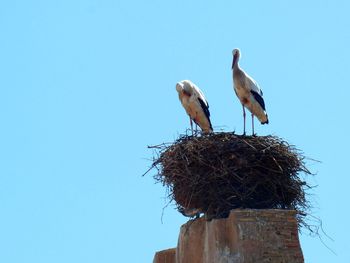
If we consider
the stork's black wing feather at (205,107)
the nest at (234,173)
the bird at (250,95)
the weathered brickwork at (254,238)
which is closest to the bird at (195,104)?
the stork's black wing feather at (205,107)

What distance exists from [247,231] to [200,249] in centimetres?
90

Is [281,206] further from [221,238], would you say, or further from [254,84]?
[254,84]

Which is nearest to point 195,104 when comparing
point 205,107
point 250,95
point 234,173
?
point 205,107

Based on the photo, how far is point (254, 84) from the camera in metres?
14.1

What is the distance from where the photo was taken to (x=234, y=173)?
449 inches

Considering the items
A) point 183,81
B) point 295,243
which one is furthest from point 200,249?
point 183,81

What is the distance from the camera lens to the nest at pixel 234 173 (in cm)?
1143

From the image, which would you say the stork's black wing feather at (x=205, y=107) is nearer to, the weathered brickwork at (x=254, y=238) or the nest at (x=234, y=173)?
the nest at (x=234, y=173)

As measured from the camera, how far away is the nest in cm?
1143

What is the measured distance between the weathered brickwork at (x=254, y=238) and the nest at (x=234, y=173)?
0.32 m

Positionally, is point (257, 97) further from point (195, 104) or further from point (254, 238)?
point (254, 238)

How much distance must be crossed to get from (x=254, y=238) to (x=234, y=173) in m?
0.90

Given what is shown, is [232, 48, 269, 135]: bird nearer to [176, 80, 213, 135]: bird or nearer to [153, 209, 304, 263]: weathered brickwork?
[176, 80, 213, 135]: bird

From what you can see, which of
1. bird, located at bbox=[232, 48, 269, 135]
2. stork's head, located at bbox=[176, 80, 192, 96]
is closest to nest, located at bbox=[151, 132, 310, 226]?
bird, located at bbox=[232, 48, 269, 135]
